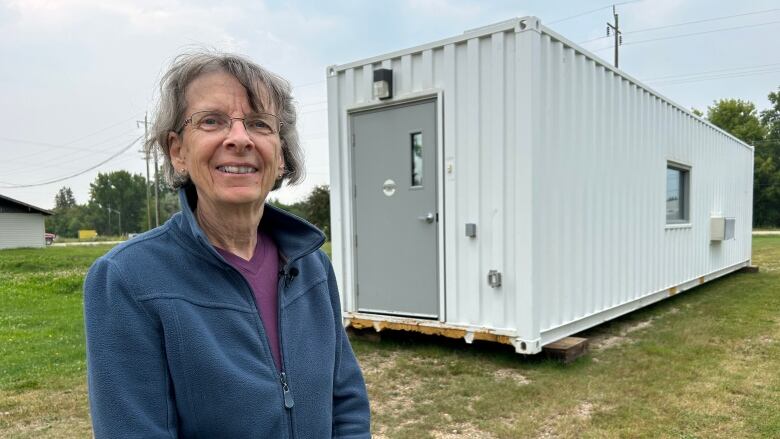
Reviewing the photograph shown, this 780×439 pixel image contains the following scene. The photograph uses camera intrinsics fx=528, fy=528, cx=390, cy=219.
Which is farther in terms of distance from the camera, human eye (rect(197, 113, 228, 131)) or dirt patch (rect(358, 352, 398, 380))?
dirt patch (rect(358, 352, 398, 380))

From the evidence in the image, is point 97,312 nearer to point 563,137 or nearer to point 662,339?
point 563,137

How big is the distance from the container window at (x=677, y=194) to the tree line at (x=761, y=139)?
36.0 metres

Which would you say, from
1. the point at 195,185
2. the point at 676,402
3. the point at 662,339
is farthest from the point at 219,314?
the point at 662,339

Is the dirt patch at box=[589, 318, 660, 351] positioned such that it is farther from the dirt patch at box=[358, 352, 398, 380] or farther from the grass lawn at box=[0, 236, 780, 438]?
the dirt patch at box=[358, 352, 398, 380]

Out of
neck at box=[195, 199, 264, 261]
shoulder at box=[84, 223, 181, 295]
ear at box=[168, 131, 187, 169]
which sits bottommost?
shoulder at box=[84, 223, 181, 295]

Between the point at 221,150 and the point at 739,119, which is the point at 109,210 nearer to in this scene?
the point at 739,119

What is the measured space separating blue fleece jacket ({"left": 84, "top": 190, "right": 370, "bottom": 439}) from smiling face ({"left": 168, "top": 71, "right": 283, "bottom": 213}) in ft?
0.28

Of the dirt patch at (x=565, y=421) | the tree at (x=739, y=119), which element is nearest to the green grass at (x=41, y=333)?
the dirt patch at (x=565, y=421)

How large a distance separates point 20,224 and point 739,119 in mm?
53501

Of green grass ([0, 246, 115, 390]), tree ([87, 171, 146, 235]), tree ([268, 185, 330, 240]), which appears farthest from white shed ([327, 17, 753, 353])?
tree ([87, 171, 146, 235])

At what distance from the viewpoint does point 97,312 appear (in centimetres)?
104

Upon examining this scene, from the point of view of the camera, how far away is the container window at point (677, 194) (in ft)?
24.3

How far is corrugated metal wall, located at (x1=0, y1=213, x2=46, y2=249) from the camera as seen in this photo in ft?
107

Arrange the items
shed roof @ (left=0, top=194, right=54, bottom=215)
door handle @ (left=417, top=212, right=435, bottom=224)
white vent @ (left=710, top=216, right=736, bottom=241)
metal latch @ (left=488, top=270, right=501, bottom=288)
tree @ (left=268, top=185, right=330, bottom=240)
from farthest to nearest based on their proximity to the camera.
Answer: shed roof @ (left=0, top=194, right=54, bottom=215)
tree @ (left=268, top=185, right=330, bottom=240)
white vent @ (left=710, top=216, right=736, bottom=241)
door handle @ (left=417, top=212, right=435, bottom=224)
metal latch @ (left=488, top=270, right=501, bottom=288)
